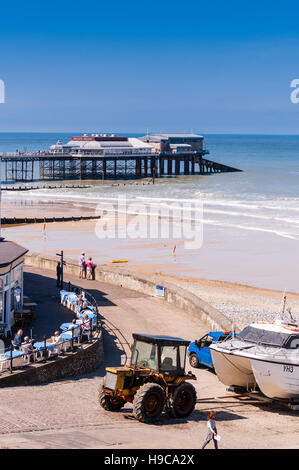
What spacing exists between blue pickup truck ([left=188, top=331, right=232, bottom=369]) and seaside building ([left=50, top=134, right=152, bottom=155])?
306 ft

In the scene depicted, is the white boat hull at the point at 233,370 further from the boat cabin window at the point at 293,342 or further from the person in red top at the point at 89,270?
the person in red top at the point at 89,270

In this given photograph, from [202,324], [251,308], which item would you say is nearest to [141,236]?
[251,308]

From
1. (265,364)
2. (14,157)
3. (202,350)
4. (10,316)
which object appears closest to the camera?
(265,364)

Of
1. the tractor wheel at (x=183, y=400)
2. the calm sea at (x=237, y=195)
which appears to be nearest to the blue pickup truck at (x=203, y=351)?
the tractor wheel at (x=183, y=400)

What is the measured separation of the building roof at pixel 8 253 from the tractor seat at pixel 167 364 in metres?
6.67

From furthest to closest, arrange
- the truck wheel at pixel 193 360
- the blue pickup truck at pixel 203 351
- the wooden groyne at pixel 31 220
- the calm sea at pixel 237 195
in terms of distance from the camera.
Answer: the calm sea at pixel 237 195, the wooden groyne at pixel 31 220, the truck wheel at pixel 193 360, the blue pickup truck at pixel 203 351

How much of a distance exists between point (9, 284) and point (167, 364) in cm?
717

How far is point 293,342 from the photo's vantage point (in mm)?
15180

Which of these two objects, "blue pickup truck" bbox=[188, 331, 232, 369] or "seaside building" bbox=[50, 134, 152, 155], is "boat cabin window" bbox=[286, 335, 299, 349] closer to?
"blue pickup truck" bbox=[188, 331, 232, 369]

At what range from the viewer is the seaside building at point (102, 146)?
111875mm

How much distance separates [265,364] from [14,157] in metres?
93.3

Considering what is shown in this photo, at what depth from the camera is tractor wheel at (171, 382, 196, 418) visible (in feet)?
44.7
